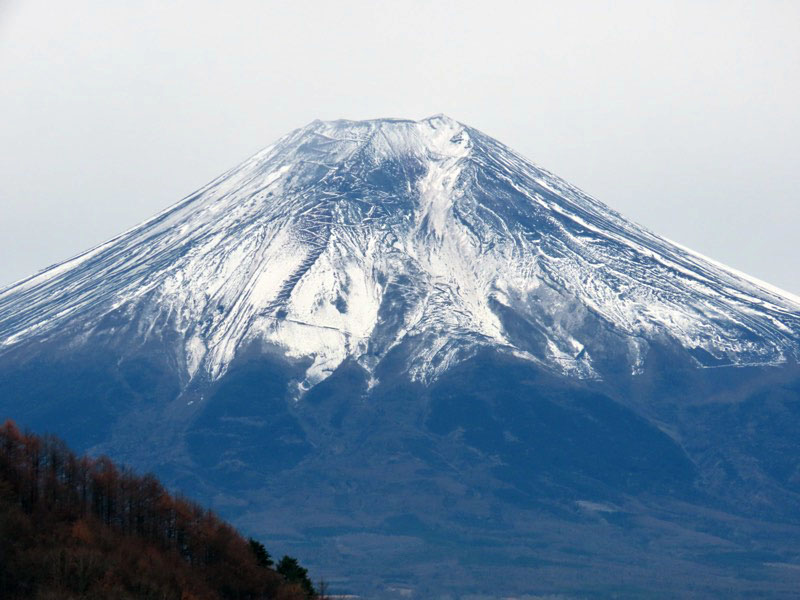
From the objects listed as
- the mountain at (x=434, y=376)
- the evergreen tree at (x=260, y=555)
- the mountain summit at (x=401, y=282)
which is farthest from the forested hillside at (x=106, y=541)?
the mountain summit at (x=401, y=282)

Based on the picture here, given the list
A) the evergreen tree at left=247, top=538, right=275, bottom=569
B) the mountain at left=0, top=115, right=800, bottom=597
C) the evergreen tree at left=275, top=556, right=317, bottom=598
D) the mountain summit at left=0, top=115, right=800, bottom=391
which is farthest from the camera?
the mountain summit at left=0, top=115, right=800, bottom=391

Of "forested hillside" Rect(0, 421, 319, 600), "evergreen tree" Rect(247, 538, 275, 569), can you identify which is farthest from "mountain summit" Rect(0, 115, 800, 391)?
"evergreen tree" Rect(247, 538, 275, 569)

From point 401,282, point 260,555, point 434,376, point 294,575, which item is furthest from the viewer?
point 401,282

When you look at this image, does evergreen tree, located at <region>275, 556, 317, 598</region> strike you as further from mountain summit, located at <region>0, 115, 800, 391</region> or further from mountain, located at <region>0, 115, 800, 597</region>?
mountain summit, located at <region>0, 115, 800, 391</region>

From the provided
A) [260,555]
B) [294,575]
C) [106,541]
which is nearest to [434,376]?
[294,575]

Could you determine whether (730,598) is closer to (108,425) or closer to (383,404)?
(383,404)

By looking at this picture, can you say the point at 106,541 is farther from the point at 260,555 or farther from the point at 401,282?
the point at 401,282

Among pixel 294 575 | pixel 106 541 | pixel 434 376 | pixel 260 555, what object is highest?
pixel 434 376
